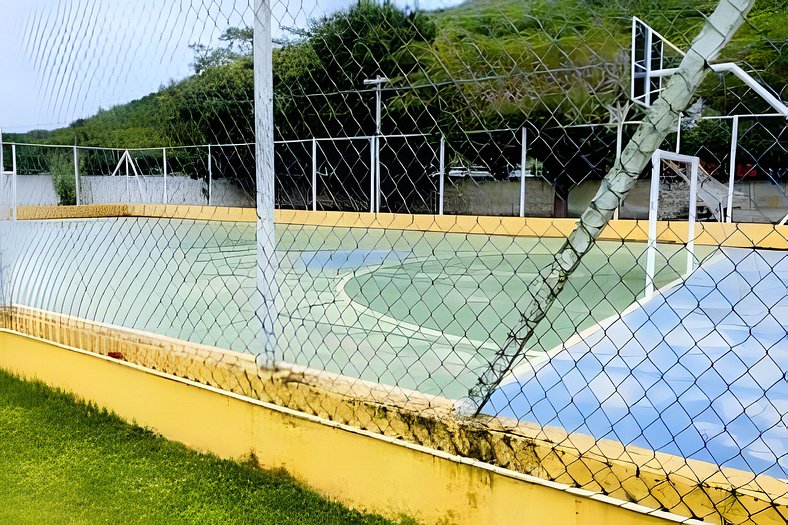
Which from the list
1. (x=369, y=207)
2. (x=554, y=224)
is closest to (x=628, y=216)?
(x=554, y=224)

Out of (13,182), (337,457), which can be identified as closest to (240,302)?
(13,182)

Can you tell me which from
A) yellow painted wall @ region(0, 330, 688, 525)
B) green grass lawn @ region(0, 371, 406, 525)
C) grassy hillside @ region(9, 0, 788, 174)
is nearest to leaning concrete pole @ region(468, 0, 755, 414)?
grassy hillside @ region(9, 0, 788, 174)

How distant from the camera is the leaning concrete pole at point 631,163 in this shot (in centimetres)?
147

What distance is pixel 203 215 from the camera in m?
3.08

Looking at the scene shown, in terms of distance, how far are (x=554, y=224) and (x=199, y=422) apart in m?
2.83

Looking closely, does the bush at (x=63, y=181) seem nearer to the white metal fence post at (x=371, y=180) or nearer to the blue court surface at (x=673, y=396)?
the white metal fence post at (x=371, y=180)

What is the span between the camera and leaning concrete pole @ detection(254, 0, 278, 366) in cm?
215

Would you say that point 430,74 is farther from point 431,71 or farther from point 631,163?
point 631,163

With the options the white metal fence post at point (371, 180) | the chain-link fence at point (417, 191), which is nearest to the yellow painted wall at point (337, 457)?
the chain-link fence at point (417, 191)

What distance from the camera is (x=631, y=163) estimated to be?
1.59 metres

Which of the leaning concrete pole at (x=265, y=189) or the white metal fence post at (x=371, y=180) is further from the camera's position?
the white metal fence post at (x=371, y=180)

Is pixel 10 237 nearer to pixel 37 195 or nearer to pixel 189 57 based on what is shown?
pixel 37 195

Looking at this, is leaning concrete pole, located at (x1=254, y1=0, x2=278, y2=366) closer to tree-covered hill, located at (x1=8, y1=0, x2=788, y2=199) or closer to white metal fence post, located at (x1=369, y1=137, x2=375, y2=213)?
tree-covered hill, located at (x1=8, y1=0, x2=788, y2=199)

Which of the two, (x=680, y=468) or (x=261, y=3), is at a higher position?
(x=261, y=3)
